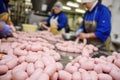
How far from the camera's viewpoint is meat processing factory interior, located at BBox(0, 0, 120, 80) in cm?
134

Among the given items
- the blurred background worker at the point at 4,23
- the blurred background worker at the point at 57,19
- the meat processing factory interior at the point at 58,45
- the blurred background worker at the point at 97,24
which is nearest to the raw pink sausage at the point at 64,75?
the meat processing factory interior at the point at 58,45

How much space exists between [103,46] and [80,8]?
52.2 feet

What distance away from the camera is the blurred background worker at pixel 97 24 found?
2.95 meters

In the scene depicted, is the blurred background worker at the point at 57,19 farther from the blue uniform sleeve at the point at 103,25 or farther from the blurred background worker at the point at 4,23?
the blue uniform sleeve at the point at 103,25

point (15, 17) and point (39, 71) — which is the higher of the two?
point (39, 71)

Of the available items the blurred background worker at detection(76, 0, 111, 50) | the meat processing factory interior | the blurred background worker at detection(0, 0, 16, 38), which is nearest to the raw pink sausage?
the meat processing factory interior

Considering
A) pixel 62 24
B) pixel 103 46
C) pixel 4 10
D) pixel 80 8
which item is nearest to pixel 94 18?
pixel 103 46

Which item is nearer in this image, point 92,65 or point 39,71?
point 39,71

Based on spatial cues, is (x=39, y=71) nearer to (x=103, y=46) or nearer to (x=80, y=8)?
(x=103, y=46)

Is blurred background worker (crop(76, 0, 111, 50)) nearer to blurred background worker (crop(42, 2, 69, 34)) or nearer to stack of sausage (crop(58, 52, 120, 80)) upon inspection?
stack of sausage (crop(58, 52, 120, 80))

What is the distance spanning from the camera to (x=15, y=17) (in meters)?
5.84

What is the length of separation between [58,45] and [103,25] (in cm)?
93

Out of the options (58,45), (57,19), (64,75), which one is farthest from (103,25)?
(57,19)

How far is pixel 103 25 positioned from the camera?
2.94m
